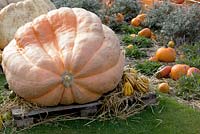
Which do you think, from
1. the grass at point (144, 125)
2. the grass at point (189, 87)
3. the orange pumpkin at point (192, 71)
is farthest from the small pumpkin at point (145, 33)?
the grass at point (144, 125)

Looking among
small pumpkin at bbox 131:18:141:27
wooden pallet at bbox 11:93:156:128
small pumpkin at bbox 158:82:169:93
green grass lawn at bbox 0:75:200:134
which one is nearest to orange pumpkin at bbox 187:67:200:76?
small pumpkin at bbox 158:82:169:93

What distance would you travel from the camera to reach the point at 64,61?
464 cm

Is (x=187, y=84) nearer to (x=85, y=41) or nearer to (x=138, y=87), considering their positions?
(x=138, y=87)

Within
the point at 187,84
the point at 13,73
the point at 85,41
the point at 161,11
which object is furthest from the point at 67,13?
the point at 161,11

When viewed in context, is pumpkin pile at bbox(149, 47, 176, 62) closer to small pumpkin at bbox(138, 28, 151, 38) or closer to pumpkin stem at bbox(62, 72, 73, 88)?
small pumpkin at bbox(138, 28, 151, 38)

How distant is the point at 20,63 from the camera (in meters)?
4.73

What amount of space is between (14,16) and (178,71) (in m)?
2.54

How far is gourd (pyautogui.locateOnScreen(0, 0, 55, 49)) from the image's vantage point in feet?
22.4

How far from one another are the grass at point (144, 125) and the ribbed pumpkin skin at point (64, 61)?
255 mm

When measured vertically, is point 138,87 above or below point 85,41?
below

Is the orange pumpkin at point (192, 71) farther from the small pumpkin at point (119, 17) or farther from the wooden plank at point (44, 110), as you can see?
the small pumpkin at point (119, 17)

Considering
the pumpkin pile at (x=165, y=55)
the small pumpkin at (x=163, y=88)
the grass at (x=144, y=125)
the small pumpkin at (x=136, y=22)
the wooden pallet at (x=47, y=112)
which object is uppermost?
the wooden pallet at (x=47, y=112)

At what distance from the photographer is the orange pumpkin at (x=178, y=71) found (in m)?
5.85

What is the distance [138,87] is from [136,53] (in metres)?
1.86
